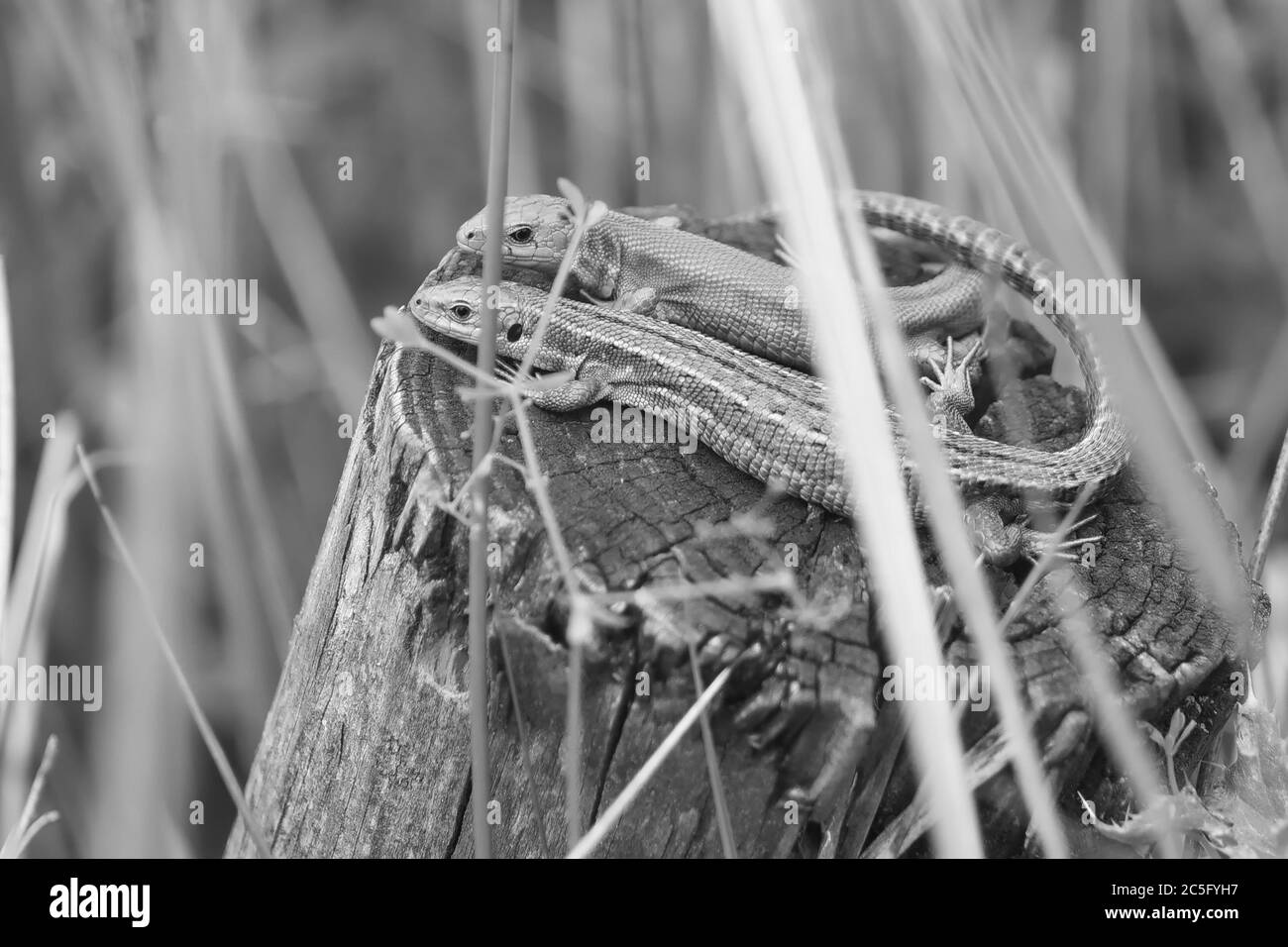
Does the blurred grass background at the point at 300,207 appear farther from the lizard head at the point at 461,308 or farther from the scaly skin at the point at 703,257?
the lizard head at the point at 461,308

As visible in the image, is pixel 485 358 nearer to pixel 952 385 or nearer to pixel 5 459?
pixel 5 459

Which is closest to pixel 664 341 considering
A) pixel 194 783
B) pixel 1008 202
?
pixel 1008 202

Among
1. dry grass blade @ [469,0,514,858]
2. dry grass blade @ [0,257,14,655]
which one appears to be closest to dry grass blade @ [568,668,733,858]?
dry grass blade @ [469,0,514,858]

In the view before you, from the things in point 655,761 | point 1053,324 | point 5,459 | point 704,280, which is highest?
point 704,280

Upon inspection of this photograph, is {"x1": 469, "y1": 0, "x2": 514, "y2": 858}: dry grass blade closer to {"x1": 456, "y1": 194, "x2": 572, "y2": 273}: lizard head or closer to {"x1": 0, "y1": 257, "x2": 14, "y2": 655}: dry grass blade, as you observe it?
{"x1": 0, "y1": 257, "x2": 14, "y2": 655}: dry grass blade

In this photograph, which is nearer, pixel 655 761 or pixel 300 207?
pixel 655 761

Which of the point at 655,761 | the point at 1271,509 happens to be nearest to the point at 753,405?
the point at 655,761
